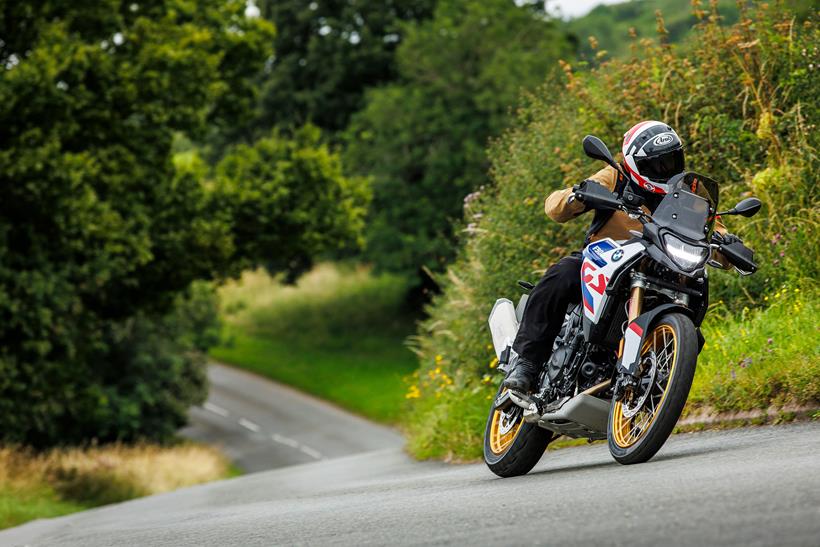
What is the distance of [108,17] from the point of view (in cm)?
2511

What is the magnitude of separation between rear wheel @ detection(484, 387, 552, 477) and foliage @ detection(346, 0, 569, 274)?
34.3 meters

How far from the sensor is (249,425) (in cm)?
3919

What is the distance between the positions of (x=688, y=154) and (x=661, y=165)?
16.0ft

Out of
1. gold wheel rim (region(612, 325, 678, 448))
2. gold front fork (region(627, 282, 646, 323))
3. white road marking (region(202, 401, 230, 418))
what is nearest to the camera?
gold wheel rim (region(612, 325, 678, 448))

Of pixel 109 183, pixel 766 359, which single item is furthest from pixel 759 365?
pixel 109 183

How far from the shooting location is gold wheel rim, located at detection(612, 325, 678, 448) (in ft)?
22.6

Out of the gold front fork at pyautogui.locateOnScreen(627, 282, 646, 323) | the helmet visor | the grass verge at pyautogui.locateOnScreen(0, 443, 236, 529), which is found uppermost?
the helmet visor

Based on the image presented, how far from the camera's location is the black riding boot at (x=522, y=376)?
7996 millimetres

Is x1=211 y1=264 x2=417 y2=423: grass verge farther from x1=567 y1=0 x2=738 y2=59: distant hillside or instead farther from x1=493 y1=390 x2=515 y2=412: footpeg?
x1=567 y1=0 x2=738 y2=59: distant hillside

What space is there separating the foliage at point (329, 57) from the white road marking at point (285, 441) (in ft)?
50.0

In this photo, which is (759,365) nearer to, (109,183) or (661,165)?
(661,165)

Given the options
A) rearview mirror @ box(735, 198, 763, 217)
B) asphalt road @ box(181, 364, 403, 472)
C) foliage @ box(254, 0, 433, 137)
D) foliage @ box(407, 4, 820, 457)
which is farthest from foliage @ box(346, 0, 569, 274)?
rearview mirror @ box(735, 198, 763, 217)

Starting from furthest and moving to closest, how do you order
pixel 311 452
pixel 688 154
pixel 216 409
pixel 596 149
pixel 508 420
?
pixel 216 409 → pixel 311 452 → pixel 688 154 → pixel 508 420 → pixel 596 149

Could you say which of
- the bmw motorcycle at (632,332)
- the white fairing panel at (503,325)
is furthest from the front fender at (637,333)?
the white fairing panel at (503,325)
